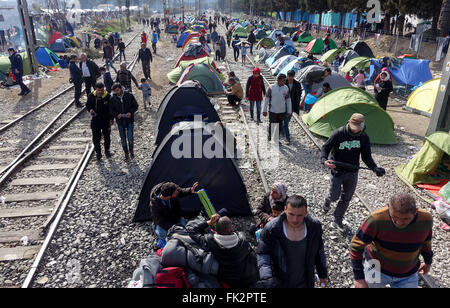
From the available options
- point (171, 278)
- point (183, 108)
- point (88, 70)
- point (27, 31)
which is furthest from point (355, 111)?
point (27, 31)

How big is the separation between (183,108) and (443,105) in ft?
23.9

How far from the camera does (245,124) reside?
10508 mm

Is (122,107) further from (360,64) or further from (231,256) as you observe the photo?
(360,64)

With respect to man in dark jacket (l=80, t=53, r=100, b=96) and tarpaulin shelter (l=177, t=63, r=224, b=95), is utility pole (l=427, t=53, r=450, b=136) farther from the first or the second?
man in dark jacket (l=80, t=53, r=100, b=96)

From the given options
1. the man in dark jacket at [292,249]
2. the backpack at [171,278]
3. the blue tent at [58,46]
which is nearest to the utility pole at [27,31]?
the blue tent at [58,46]

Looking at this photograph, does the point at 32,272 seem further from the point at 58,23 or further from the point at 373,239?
the point at 58,23

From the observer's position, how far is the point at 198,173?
19.3 ft

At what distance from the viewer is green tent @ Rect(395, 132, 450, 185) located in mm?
6654

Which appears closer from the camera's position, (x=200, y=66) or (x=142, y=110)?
(x=142, y=110)

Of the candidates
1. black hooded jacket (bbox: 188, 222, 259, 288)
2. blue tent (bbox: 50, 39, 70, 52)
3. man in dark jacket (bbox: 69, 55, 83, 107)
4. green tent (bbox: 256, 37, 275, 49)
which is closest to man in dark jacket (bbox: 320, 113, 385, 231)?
black hooded jacket (bbox: 188, 222, 259, 288)

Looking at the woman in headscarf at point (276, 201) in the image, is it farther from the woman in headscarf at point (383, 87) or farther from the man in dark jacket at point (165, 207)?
the woman in headscarf at point (383, 87)

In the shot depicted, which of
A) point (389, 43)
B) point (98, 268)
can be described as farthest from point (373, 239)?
point (389, 43)

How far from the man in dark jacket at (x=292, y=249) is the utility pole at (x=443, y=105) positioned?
782cm
